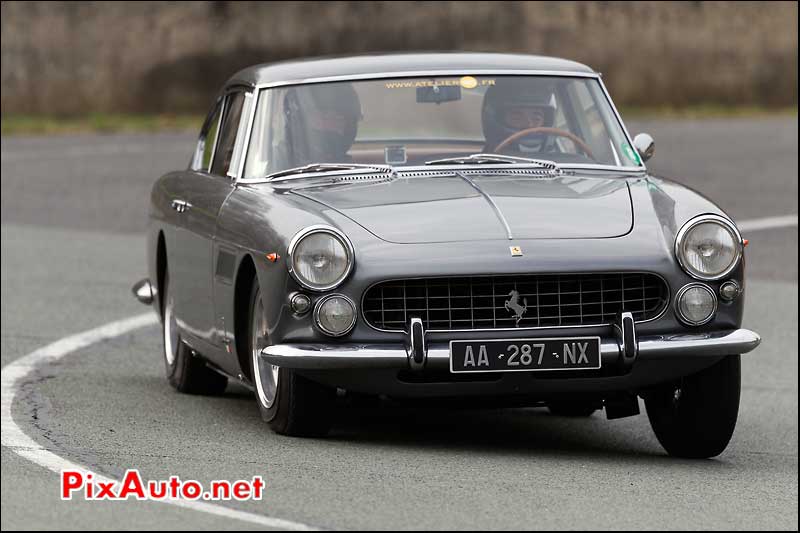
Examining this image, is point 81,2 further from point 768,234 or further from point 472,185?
point 472,185

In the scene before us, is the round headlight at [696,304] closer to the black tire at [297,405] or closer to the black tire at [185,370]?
the black tire at [297,405]

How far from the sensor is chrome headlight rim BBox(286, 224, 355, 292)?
6.54 meters

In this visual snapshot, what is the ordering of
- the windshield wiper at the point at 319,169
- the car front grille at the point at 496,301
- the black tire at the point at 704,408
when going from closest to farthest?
1. the car front grille at the point at 496,301
2. the black tire at the point at 704,408
3. the windshield wiper at the point at 319,169

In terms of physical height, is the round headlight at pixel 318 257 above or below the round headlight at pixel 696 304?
above

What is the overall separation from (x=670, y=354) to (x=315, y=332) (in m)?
1.32

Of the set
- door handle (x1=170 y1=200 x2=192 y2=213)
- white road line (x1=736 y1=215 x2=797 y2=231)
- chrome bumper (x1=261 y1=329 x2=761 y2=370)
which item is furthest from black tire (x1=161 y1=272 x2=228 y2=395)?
white road line (x1=736 y1=215 x2=797 y2=231)

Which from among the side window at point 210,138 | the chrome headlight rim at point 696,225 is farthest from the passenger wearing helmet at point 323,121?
the chrome headlight rim at point 696,225

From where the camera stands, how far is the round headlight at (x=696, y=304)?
6.70 meters

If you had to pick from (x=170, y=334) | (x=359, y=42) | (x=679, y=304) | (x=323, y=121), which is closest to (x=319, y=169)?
(x=323, y=121)

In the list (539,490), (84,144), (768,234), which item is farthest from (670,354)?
(84,144)

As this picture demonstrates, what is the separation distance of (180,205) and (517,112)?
1.65 meters

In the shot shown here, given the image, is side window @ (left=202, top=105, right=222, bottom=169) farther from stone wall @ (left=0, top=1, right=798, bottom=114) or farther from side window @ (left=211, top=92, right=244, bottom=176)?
stone wall @ (left=0, top=1, right=798, bottom=114)

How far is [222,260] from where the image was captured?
7430 millimetres

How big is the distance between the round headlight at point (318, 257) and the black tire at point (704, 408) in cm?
140
